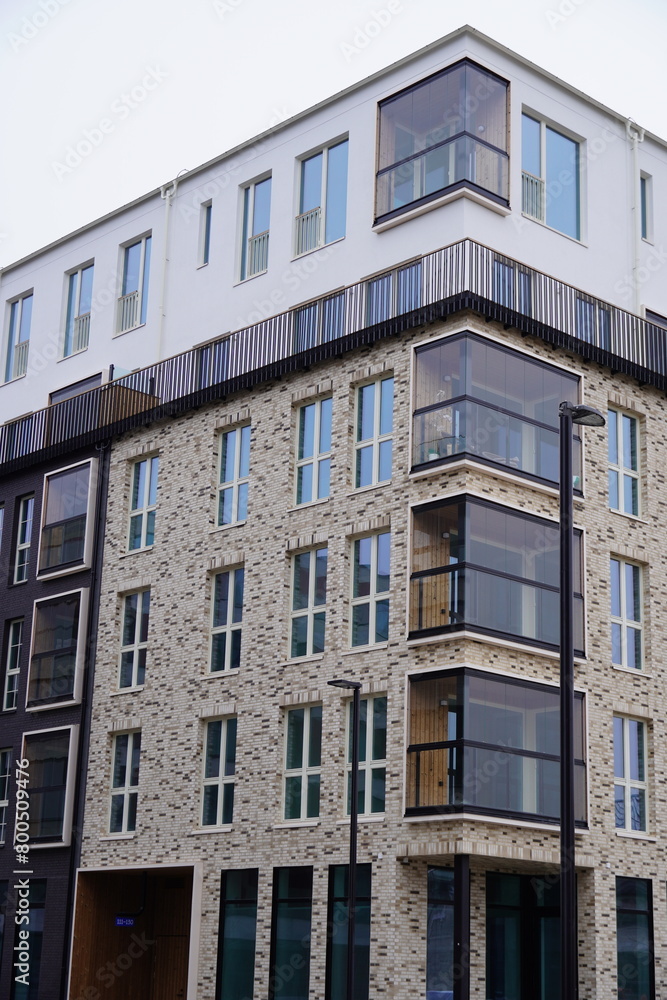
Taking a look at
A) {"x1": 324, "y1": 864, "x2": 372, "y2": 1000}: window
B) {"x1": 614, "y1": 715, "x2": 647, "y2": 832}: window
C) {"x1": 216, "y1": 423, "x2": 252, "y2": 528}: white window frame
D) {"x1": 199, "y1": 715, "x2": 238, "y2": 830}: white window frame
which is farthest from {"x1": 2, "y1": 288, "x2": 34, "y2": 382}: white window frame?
{"x1": 614, "y1": 715, "x2": 647, "y2": 832}: window

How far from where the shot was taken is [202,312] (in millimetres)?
35000

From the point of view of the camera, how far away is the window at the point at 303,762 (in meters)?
27.5

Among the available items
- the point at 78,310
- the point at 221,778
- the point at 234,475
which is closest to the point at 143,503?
the point at 234,475

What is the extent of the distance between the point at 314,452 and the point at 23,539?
1085 centimetres

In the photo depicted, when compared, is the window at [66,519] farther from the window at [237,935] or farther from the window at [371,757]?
the window at [371,757]

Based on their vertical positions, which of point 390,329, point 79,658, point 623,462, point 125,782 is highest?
point 390,329

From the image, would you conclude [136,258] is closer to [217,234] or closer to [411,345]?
[217,234]

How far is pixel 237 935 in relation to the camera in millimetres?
27922

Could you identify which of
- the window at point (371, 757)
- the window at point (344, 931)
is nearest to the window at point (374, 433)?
the window at point (371, 757)

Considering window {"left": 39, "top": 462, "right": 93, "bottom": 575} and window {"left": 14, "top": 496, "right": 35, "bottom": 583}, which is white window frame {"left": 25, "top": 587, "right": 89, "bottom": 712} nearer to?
window {"left": 39, "top": 462, "right": 93, "bottom": 575}

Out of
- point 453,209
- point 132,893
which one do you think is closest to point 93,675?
point 132,893

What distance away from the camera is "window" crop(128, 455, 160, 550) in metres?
33.2

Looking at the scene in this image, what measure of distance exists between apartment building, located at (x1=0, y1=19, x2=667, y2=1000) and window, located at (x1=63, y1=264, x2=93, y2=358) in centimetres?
410

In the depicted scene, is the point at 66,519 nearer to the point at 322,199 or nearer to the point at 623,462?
the point at 322,199
